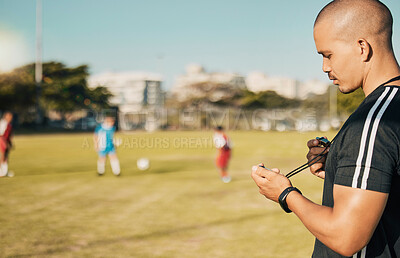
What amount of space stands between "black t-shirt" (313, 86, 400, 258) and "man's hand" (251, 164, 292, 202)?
0.18 meters

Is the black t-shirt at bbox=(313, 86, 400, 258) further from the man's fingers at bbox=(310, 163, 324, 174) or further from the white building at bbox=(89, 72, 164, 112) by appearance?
the white building at bbox=(89, 72, 164, 112)

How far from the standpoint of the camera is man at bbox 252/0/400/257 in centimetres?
126

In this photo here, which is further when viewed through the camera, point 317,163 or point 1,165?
point 1,165

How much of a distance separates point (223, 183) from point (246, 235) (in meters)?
5.28

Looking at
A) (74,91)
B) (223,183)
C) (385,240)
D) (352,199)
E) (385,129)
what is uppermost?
(74,91)

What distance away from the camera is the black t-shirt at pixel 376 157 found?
1254 mm

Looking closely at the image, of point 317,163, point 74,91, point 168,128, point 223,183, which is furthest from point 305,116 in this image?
point 317,163

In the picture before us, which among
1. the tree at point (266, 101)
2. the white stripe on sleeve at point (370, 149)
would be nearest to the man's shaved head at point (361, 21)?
the white stripe on sleeve at point (370, 149)

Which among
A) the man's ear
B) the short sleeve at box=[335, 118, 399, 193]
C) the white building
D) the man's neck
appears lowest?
the short sleeve at box=[335, 118, 399, 193]

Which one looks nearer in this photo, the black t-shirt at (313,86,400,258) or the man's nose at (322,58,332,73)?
the black t-shirt at (313,86,400,258)

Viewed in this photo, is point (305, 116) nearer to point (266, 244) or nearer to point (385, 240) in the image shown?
point (266, 244)

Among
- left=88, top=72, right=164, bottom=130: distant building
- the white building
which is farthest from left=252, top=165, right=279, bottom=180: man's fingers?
the white building

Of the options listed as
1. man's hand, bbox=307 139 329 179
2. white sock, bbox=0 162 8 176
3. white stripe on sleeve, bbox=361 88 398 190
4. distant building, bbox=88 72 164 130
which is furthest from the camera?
distant building, bbox=88 72 164 130

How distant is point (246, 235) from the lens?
6.18 m
